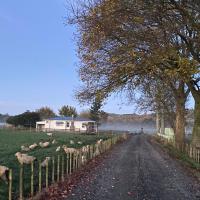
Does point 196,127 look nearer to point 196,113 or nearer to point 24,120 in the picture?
point 196,113

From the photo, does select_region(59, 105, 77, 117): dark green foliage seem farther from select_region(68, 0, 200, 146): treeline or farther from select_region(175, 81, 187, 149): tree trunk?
select_region(68, 0, 200, 146): treeline

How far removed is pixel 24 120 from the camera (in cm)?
12419

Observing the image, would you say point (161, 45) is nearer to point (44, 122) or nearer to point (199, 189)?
point (199, 189)

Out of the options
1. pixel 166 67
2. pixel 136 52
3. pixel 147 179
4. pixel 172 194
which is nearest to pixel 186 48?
pixel 166 67

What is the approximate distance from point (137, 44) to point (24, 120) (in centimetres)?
9901

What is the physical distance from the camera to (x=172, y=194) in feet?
54.3

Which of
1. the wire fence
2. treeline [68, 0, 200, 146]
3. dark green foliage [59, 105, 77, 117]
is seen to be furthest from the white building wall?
the wire fence

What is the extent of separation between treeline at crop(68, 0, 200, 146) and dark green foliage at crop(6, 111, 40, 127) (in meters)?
86.4

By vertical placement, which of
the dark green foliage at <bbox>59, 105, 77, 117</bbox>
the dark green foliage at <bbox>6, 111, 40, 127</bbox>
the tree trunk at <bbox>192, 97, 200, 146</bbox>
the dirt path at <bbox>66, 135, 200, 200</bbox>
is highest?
the dark green foliage at <bbox>59, 105, 77, 117</bbox>

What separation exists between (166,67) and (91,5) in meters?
6.47

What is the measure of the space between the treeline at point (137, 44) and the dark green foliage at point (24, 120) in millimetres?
86423

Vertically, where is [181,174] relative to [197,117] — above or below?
below

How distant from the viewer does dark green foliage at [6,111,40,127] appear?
12181 cm

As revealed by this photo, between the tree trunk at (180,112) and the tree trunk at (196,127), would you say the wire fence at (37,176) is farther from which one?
the tree trunk at (180,112)
